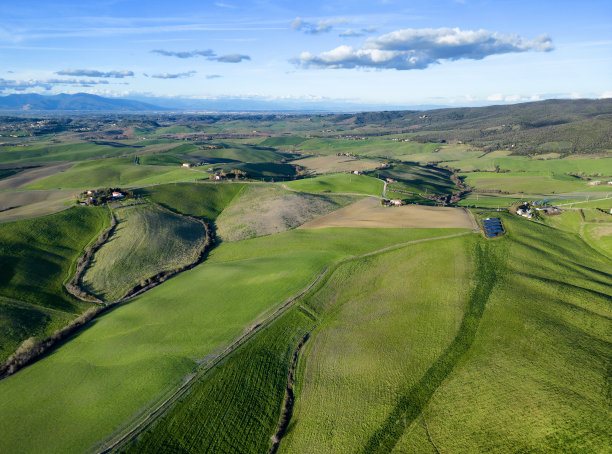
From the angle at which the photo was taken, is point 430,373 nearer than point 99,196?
Yes

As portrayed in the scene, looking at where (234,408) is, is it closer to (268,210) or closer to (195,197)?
(268,210)

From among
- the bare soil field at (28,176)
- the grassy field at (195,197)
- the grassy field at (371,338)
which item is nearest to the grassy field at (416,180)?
the grassy field at (195,197)

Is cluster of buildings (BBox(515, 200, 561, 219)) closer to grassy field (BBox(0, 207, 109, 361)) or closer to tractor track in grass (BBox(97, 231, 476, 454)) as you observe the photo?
tractor track in grass (BBox(97, 231, 476, 454))

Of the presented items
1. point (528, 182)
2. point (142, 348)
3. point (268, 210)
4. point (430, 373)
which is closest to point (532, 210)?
point (528, 182)

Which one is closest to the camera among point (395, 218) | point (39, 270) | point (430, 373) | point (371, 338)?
point (430, 373)

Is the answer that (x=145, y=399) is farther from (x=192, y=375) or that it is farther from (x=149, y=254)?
(x=149, y=254)

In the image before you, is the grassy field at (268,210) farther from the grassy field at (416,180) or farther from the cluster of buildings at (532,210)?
the cluster of buildings at (532,210)

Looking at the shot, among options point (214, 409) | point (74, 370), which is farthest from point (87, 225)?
point (214, 409)
